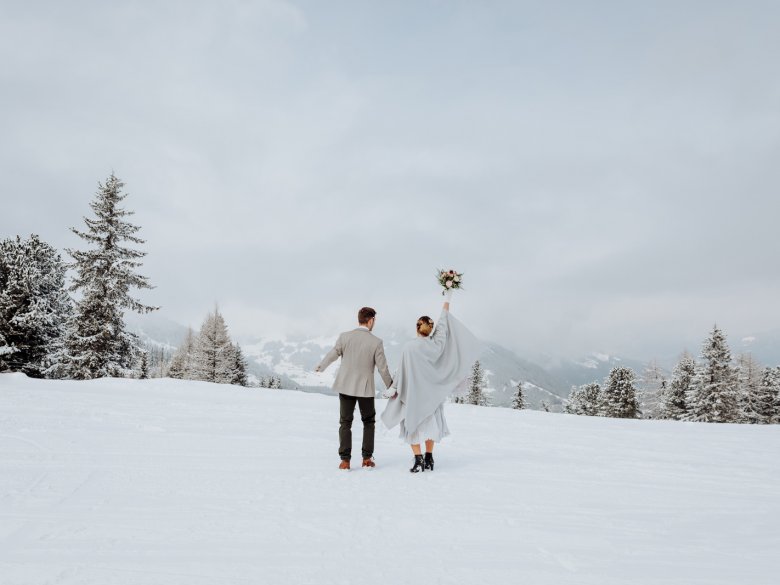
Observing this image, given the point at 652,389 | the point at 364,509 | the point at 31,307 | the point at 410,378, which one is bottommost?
the point at 652,389

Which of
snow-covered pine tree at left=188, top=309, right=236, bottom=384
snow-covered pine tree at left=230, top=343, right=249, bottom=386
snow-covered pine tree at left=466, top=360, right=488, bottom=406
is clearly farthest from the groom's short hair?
snow-covered pine tree at left=466, top=360, right=488, bottom=406

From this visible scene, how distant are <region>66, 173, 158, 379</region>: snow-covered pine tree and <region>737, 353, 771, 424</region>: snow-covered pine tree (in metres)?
49.8

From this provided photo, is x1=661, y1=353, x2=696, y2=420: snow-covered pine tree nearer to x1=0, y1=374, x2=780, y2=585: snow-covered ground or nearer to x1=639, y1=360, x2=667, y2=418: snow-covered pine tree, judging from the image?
x1=639, y1=360, x2=667, y2=418: snow-covered pine tree

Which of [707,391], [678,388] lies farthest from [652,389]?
[707,391]

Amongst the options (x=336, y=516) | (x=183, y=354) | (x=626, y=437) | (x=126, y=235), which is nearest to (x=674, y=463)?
(x=626, y=437)

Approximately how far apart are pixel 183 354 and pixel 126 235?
39.9m

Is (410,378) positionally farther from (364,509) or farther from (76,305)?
(76,305)

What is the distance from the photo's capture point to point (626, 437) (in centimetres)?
1183

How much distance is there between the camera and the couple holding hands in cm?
765

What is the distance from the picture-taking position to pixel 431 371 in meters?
8.05

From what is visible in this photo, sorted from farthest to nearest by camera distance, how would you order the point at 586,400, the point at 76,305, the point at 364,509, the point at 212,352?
the point at 586,400
the point at 212,352
the point at 76,305
the point at 364,509

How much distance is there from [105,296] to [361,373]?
25313 millimetres

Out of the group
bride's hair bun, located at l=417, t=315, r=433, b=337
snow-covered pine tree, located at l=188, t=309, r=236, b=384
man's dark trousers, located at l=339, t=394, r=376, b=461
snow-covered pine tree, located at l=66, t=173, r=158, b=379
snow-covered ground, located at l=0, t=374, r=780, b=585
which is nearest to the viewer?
snow-covered ground, located at l=0, t=374, r=780, b=585

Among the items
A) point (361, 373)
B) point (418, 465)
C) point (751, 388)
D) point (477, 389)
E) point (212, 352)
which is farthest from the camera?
point (477, 389)
